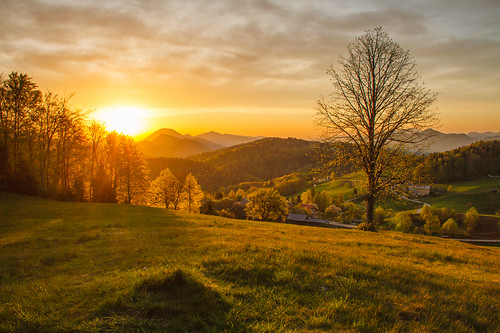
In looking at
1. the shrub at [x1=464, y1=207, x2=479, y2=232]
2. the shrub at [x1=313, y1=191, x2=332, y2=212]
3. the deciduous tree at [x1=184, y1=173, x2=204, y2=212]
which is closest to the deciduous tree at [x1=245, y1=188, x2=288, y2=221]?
the deciduous tree at [x1=184, y1=173, x2=204, y2=212]

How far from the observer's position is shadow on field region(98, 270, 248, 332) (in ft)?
13.9

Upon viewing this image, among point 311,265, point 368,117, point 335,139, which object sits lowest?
point 311,265

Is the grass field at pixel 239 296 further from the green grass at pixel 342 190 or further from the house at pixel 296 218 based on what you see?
the green grass at pixel 342 190

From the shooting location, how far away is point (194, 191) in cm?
6088

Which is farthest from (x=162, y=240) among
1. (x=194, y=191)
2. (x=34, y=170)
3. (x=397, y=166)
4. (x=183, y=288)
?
(x=194, y=191)

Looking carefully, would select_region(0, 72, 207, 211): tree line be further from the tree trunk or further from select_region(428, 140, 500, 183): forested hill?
select_region(428, 140, 500, 183): forested hill

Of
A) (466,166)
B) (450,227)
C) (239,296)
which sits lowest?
(450,227)

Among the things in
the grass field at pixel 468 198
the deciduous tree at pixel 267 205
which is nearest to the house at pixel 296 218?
the deciduous tree at pixel 267 205

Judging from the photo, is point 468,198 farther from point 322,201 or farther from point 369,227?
point 369,227

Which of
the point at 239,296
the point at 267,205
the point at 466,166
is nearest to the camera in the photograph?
the point at 239,296

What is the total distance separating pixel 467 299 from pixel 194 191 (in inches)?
2288

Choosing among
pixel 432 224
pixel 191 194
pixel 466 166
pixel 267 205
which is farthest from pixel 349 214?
pixel 466 166

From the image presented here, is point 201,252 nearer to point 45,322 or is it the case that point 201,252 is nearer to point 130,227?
point 45,322

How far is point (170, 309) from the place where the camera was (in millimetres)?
4734
